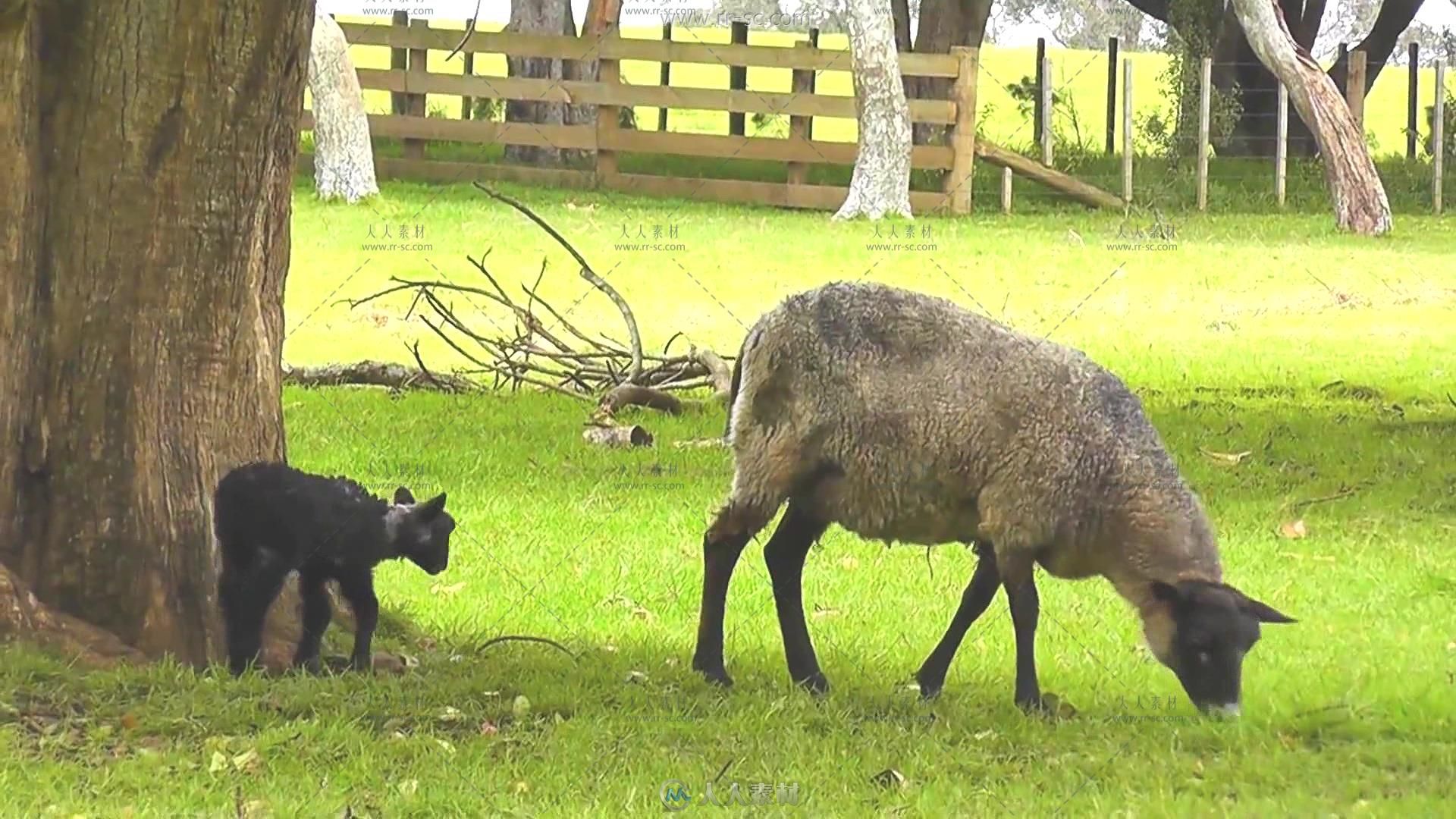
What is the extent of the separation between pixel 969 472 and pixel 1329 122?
1701cm

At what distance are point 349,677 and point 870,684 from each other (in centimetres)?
183

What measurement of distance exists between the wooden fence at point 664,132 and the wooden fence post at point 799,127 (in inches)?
0.7

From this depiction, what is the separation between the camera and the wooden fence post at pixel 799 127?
2425cm

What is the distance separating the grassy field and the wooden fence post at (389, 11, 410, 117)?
8.72 metres

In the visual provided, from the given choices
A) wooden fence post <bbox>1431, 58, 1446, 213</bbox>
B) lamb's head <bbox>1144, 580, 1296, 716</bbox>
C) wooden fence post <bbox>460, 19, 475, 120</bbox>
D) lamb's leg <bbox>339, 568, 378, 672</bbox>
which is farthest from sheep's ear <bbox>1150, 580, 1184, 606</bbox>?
wooden fence post <bbox>460, 19, 475, 120</bbox>

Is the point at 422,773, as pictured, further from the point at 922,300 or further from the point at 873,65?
the point at 873,65

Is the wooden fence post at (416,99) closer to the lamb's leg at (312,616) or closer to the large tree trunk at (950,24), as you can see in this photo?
the large tree trunk at (950,24)

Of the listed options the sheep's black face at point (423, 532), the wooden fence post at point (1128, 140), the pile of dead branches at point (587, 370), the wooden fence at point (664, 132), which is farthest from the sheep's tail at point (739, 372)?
the wooden fence post at point (1128, 140)

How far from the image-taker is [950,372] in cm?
728

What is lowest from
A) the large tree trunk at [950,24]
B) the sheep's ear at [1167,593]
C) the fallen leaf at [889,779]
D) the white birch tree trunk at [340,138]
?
the fallen leaf at [889,779]

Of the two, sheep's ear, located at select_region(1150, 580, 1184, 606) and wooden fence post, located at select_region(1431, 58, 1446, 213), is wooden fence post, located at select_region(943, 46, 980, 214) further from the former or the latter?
sheep's ear, located at select_region(1150, 580, 1184, 606)

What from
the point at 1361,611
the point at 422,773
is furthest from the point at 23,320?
the point at 1361,611

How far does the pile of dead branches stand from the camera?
1284cm

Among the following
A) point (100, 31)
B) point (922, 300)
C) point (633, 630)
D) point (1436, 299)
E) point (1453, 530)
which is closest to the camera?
point (100, 31)
